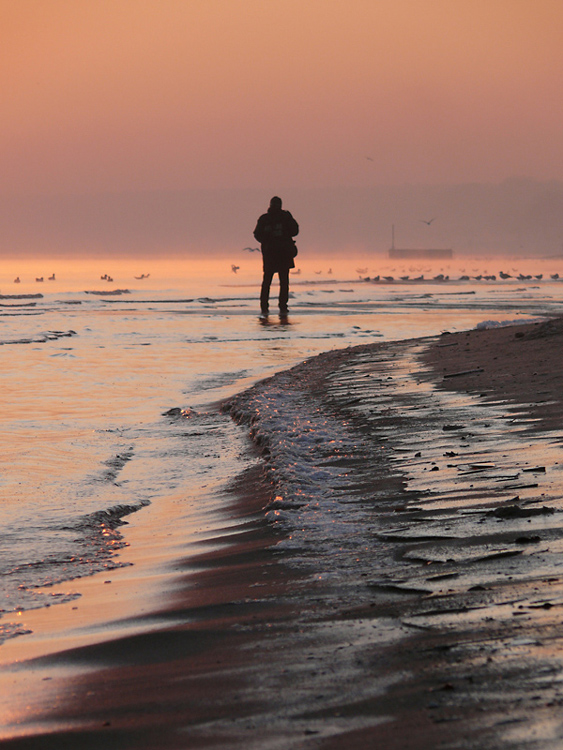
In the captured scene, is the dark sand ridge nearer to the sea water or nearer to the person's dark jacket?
the sea water

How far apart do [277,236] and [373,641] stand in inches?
819

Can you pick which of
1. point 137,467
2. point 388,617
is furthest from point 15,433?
point 388,617

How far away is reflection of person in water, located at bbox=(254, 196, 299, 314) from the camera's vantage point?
73.7ft

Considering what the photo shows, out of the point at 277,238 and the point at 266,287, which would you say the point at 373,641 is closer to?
the point at 277,238

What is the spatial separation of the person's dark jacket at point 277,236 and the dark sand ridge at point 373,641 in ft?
60.2

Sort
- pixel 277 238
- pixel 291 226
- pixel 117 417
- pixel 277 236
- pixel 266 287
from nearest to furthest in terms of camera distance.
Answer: pixel 117 417, pixel 291 226, pixel 277 236, pixel 277 238, pixel 266 287

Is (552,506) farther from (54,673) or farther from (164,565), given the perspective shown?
(54,673)

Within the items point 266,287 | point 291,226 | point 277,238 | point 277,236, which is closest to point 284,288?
point 266,287

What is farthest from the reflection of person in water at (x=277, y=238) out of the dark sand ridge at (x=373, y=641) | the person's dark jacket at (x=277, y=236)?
the dark sand ridge at (x=373, y=641)

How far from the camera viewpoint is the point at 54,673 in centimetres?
246

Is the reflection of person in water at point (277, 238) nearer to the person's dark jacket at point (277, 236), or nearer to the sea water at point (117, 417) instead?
the person's dark jacket at point (277, 236)

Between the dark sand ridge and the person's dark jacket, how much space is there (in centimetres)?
1836

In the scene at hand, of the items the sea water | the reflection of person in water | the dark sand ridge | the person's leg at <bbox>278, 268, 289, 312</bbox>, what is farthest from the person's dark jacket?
the dark sand ridge

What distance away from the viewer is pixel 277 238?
75.0 ft
